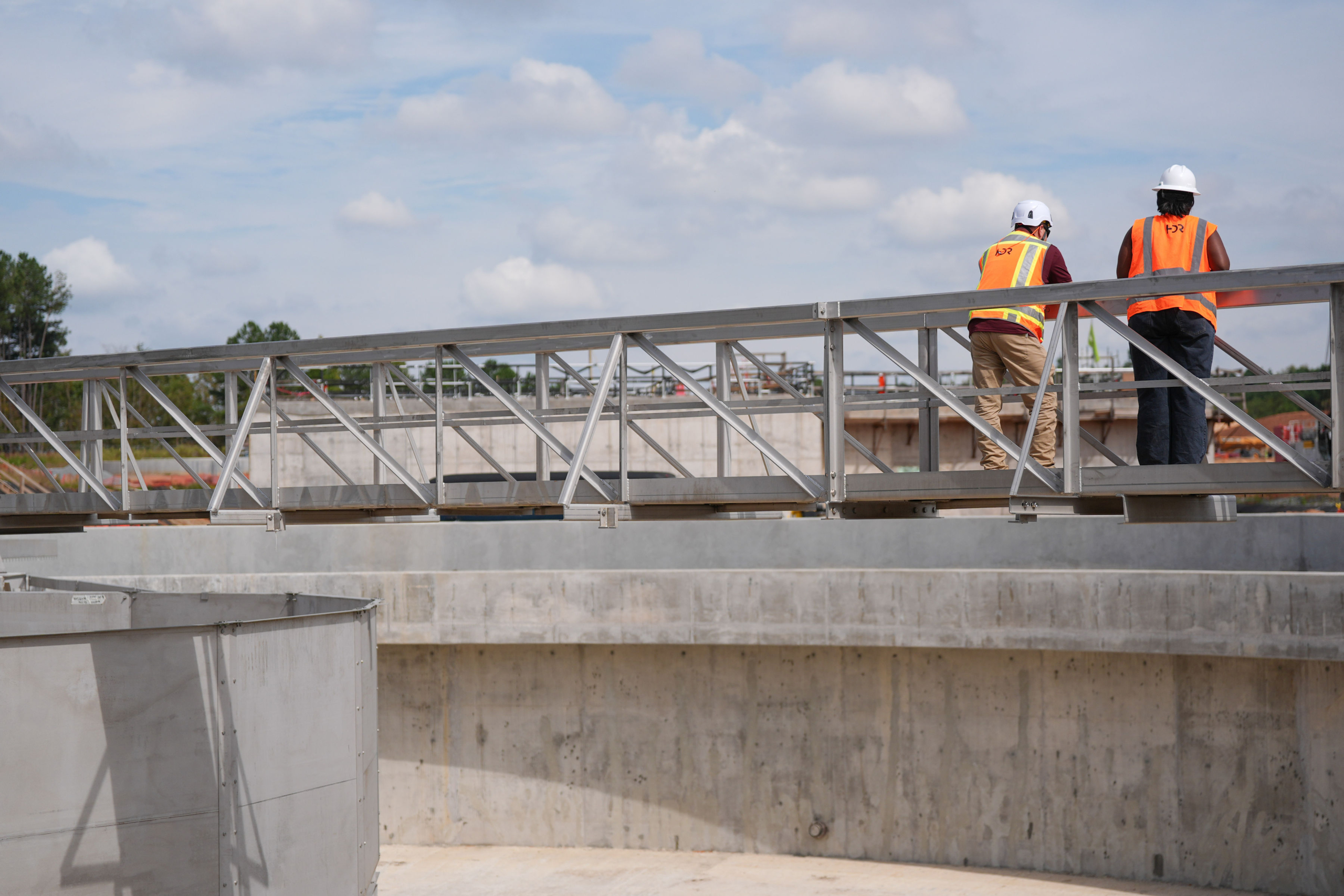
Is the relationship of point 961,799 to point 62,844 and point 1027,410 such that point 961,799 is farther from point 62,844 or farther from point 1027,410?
point 62,844

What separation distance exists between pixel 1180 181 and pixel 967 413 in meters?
2.13

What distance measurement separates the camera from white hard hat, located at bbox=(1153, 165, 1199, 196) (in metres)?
8.01

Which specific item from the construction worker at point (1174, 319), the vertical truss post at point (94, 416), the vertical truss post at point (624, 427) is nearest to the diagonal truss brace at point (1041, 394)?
the construction worker at point (1174, 319)

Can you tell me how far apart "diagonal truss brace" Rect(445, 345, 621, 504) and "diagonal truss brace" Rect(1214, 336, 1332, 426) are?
418 cm

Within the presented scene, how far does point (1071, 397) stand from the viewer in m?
7.42

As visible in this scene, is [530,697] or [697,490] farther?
[530,697]

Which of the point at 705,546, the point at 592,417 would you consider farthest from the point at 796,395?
the point at 705,546

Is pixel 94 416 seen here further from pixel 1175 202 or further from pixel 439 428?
pixel 1175 202

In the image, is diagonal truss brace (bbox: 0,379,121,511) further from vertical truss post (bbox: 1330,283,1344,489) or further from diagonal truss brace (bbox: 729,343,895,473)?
vertical truss post (bbox: 1330,283,1344,489)

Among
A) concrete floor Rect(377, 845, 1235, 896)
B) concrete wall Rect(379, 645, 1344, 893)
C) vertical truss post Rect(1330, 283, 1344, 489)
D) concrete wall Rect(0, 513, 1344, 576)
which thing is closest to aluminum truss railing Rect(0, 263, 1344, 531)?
vertical truss post Rect(1330, 283, 1344, 489)

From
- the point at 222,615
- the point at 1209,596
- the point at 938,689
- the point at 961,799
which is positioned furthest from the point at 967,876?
the point at 222,615

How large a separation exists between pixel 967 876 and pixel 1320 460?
6579 mm

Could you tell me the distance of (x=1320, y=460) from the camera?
7.02 m

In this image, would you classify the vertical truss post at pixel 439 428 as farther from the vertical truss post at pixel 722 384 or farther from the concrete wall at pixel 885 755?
the concrete wall at pixel 885 755
